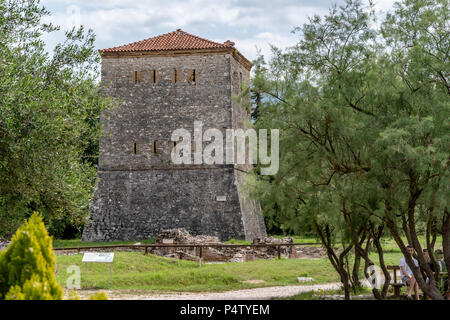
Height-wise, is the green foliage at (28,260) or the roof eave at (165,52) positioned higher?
the roof eave at (165,52)

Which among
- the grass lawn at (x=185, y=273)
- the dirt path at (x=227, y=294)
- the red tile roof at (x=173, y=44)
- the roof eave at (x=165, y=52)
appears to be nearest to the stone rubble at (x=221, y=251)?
the grass lawn at (x=185, y=273)

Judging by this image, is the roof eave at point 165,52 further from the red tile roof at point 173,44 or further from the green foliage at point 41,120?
the green foliage at point 41,120

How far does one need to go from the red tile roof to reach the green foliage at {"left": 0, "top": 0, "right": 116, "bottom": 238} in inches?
604

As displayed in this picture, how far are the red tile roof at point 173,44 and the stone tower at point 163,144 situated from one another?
54 millimetres

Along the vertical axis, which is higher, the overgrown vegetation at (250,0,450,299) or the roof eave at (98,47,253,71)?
the roof eave at (98,47,253,71)

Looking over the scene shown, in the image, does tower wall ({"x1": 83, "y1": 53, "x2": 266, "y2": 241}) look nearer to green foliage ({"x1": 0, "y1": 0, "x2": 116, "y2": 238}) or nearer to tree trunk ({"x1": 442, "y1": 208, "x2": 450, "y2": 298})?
green foliage ({"x1": 0, "y1": 0, "x2": 116, "y2": 238})

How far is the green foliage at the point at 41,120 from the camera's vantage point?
1141 centimetres

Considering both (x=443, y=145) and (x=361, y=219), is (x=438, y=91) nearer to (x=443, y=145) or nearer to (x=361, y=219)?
(x=443, y=145)

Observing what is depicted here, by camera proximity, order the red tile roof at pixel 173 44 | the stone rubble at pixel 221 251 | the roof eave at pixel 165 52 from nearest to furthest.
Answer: the stone rubble at pixel 221 251, the roof eave at pixel 165 52, the red tile roof at pixel 173 44

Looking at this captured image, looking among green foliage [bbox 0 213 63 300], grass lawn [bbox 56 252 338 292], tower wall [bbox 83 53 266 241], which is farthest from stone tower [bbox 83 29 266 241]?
green foliage [bbox 0 213 63 300]

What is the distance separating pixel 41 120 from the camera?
37.8 feet

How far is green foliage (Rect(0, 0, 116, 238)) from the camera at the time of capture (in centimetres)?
1141
